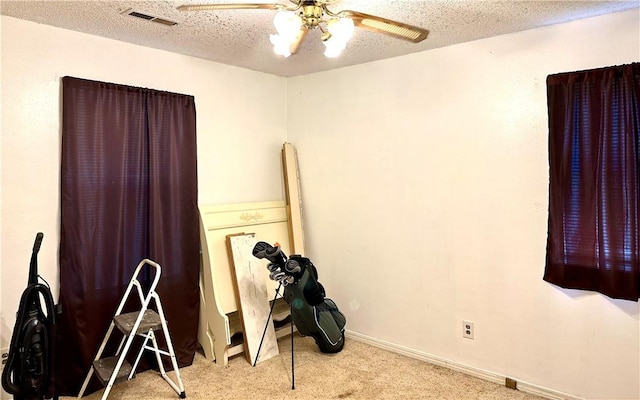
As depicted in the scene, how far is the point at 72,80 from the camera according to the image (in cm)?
285

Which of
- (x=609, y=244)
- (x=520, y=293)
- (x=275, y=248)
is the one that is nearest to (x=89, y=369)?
(x=275, y=248)

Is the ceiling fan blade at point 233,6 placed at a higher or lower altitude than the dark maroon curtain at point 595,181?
higher

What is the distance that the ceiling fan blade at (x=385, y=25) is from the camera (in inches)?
74.9

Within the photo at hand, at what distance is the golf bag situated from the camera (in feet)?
10.6

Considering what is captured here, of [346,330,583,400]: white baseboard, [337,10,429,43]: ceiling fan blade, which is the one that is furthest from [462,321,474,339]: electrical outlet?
[337,10,429,43]: ceiling fan blade

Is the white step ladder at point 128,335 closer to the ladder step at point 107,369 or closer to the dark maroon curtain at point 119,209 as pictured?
the ladder step at point 107,369

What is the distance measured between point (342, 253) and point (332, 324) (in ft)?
2.33

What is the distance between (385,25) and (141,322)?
2252 mm

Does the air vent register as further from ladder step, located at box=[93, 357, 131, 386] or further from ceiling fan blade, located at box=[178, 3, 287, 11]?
ladder step, located at box=[93, 357, 131, 386]

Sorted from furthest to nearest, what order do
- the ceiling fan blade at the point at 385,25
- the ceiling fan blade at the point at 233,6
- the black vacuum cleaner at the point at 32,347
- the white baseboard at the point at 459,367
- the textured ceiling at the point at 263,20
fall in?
the white baseboard at the point at 459,367
the textured ceiling at the point at 263,20
the black vacuum cleaner at the point at 32,347
the ceiling fan blade at the point at 385,25
the ceiling fan blade at the point at 233,6

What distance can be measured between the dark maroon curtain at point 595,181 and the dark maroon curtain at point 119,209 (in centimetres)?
259

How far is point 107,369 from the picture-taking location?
2721mm

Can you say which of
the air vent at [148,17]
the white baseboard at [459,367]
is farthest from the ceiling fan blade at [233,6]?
the white baseboard at [459,367]

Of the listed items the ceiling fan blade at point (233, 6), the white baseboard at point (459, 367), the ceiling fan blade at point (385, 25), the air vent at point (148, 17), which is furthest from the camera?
the white baseboard at point (459, 367)
